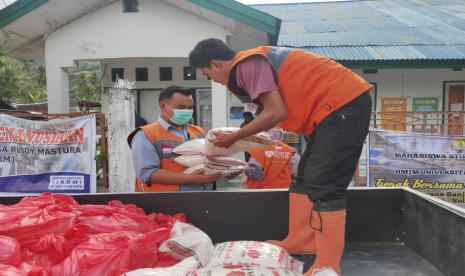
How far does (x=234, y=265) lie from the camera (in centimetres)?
174

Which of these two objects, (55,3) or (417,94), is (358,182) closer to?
(417,94)

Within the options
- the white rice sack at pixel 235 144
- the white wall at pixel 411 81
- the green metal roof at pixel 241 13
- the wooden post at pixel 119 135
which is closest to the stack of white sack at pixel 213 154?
the white rice sack at pixel 235 144

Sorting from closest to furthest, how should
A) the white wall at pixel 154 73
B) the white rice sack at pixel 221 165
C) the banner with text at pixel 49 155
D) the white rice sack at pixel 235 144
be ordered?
the white rice sack at pixel 235 144 → the white rice sack at pixel 221 165 → the banner with text at pixel 49 155 → the white wall at pixel 154 73

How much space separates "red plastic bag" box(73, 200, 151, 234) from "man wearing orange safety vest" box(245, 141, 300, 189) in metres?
1.62

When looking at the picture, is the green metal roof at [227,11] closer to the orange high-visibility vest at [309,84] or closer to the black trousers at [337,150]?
the orange high-visibility vest at [309,84]

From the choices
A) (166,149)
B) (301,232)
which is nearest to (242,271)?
(301,232)

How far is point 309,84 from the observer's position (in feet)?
6.52

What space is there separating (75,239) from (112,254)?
289 mm

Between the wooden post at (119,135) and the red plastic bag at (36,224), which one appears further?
the wooden post at (119,135)

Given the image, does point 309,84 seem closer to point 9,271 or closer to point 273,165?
point 9,271

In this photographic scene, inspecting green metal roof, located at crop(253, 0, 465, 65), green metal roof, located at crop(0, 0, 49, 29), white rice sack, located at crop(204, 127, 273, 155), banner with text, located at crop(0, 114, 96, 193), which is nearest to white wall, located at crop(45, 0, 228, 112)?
green metal roof, located at crop(0, 0, 49, 29)

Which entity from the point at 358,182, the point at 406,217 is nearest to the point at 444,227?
the point at 406,217

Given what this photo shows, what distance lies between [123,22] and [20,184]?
3748mm

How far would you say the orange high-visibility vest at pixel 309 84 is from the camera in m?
1.96
